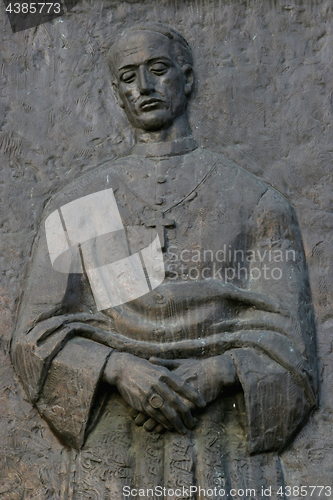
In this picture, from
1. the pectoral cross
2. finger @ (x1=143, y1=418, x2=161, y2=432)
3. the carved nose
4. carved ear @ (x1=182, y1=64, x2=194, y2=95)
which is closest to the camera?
finger @ (x1=143, y1=418, x2=161, y2=432)

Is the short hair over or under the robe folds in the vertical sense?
over

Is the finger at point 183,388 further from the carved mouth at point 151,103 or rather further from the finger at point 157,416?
the carved mouth at point 151,103

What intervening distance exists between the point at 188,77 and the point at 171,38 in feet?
0.78

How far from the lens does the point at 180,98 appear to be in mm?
4770

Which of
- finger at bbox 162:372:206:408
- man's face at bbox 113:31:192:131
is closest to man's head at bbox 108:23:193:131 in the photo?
man's face at bbox 113:31:192:131

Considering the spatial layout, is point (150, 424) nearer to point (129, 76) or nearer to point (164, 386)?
point (164, 386)

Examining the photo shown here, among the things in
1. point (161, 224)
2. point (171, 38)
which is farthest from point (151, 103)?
point (161, 224)

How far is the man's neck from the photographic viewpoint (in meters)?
4.74

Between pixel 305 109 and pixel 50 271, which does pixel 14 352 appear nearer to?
pixel 50 271

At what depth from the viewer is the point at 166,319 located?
14.3 ft

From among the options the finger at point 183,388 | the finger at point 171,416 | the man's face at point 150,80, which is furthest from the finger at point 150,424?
the man's face at point 150,80

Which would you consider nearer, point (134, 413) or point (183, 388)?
point (183, 388)

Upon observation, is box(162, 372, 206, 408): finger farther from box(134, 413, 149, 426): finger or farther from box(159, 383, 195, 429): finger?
box(134, 413, 149, 426): finger

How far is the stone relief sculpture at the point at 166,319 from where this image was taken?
13.7ft
